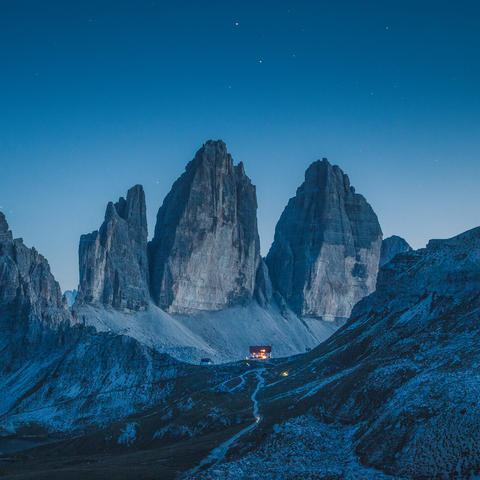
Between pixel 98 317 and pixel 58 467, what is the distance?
105 meters

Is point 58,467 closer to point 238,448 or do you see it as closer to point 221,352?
point 238,448

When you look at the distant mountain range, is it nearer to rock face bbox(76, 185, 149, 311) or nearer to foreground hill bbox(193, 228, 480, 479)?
foreground hill bbox(193, 228, 480, 479)

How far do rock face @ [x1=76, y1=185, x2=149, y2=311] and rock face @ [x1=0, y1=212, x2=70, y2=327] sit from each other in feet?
71.6

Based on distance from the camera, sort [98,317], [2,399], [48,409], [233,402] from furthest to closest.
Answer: [98,317] < [2,399] < [48,409] < [233,402]

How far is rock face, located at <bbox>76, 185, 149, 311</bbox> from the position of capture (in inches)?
7200

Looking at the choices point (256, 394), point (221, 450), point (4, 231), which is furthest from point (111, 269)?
point (221, 450)

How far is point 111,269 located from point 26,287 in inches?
1813

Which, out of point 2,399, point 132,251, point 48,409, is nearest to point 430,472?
point 48,409

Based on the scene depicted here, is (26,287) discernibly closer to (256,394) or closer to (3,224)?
(3,224)

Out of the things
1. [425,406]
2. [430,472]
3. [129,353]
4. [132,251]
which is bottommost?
[430,472]

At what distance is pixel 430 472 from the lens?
1670 inches

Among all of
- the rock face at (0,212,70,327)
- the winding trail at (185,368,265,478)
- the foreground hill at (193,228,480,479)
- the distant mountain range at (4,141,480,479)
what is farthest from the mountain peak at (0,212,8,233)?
the winding trail at (185,368,265,478)

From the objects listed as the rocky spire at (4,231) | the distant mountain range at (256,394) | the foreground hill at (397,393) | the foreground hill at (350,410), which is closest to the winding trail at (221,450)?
the foreground hill at (350,410)

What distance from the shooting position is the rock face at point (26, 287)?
141m
